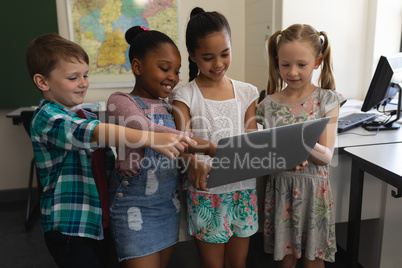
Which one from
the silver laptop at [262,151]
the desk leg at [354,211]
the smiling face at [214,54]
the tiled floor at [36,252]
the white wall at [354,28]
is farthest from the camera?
the white wall at [354,28]

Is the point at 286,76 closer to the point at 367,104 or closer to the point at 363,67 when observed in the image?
the point at 367,104

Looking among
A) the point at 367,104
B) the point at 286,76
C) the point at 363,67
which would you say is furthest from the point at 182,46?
the point at 286,76

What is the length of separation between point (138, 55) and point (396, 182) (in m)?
1.07

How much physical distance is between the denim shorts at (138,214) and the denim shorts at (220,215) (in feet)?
0.43

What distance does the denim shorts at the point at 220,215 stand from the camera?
1.25 m

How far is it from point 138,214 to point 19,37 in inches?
100

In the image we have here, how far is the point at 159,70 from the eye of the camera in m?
1.15

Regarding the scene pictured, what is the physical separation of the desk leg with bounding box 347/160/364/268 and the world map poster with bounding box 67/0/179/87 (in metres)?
2.32

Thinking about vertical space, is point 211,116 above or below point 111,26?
below

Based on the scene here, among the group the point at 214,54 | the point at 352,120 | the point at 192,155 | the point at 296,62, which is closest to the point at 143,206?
the point at 192,155

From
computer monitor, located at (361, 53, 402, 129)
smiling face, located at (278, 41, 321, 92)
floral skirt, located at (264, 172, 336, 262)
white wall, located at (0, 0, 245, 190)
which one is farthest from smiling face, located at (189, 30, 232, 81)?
white wall, located at (0, 0, 245, 190)

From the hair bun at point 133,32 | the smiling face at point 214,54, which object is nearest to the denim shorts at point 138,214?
the smiling face at point 214,54

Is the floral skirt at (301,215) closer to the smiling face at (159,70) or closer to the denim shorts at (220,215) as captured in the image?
the denim shorts at (220,215)

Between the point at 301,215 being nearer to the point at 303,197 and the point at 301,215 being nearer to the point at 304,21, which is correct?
the point at 303,197
